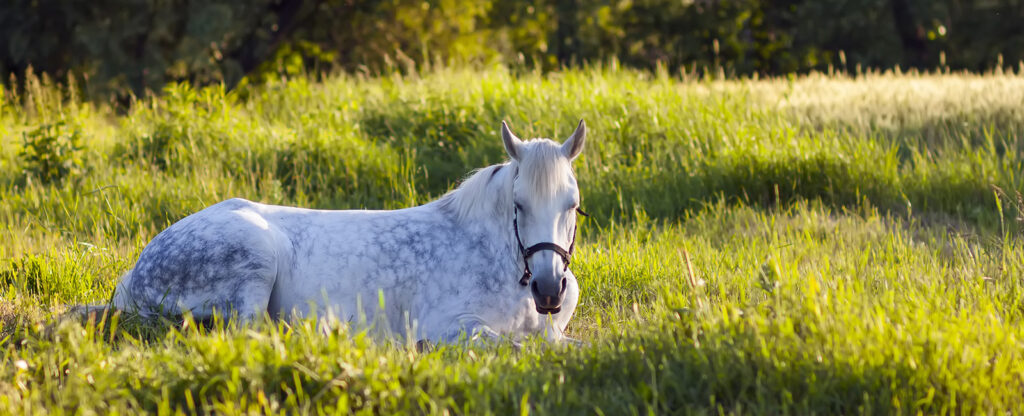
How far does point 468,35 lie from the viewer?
21750 millimetres

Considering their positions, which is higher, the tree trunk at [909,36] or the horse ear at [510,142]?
the horse ear at [510,142]

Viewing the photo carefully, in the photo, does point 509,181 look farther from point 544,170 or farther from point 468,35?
point 468,35

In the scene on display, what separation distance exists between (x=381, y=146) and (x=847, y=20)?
865 inches

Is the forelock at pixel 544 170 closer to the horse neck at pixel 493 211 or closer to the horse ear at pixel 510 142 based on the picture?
the horse ear at pixel 510 142

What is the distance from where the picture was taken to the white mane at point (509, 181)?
4.03 meters

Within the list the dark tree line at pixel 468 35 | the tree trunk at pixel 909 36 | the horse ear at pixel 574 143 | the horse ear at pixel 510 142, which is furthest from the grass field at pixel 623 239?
the tree trunk at pixel 909 36

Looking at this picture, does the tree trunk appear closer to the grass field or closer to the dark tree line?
the dark tree line

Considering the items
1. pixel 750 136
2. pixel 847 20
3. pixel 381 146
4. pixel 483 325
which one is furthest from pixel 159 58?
pixel 847 20

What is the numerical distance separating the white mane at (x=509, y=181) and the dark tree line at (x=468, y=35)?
24.3 ft

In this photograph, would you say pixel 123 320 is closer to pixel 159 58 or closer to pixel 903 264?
pixel 903 264

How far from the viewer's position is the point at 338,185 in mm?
8531

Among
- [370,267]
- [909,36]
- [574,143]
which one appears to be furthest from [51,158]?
[909,36]

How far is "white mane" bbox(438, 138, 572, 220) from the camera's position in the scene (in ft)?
13.2

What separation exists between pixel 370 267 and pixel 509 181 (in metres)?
0.95
